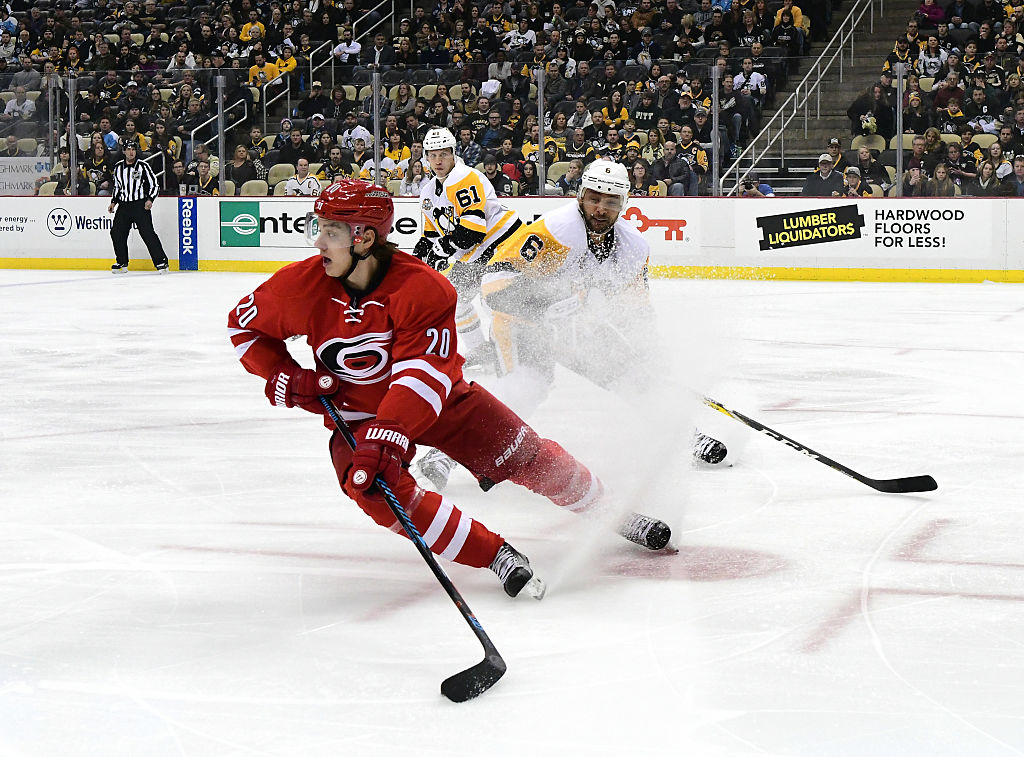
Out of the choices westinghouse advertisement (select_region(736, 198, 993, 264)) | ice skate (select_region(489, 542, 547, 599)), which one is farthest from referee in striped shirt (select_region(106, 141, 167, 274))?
ice skate (select_region(489, 542, 547, 599))

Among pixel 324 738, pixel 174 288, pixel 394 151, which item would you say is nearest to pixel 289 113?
pixel 394 151

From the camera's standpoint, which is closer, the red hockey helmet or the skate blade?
the red hockey helmet

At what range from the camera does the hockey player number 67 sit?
2832mm

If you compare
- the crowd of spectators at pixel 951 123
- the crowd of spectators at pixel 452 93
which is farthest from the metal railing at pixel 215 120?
the crowd of spectators at pixel 951 123

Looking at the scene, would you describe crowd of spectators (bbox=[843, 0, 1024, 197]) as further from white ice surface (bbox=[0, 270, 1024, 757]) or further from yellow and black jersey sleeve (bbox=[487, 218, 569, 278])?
yellow and black jersey sleeve (bbox=[487, 218, 569, 278])

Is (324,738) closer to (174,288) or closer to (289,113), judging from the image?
(174,288)

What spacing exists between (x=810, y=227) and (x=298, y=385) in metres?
10.1

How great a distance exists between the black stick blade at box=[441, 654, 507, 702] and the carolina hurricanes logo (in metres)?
0.75

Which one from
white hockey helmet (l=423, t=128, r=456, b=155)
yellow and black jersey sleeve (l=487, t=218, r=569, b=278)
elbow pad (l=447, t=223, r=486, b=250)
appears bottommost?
elbow pad (l=447, t=223, r=486, b=250)

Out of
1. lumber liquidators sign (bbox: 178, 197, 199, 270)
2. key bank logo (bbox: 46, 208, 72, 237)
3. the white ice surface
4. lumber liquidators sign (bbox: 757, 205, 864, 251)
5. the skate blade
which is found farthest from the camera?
key bank logo (bbox: 46, 208, 72, 237)

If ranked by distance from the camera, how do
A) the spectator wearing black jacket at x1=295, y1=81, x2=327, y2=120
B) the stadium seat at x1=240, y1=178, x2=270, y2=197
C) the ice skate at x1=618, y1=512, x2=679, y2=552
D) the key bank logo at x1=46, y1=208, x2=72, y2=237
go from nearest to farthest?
the ice skate at x1=618, y1=512, x2=679, y2=552
the spectator wearing black jacket at x1=295, y1=81, x2=327, y2=120
the stadium seat at x1=240, y1=178, x2=270, y2=197
the key bank logo at x1=46, y1=208, x2=72, y2=237

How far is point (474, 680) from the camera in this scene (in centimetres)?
245

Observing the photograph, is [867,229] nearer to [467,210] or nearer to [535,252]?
[467,210]

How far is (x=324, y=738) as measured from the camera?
2250 millimetres
